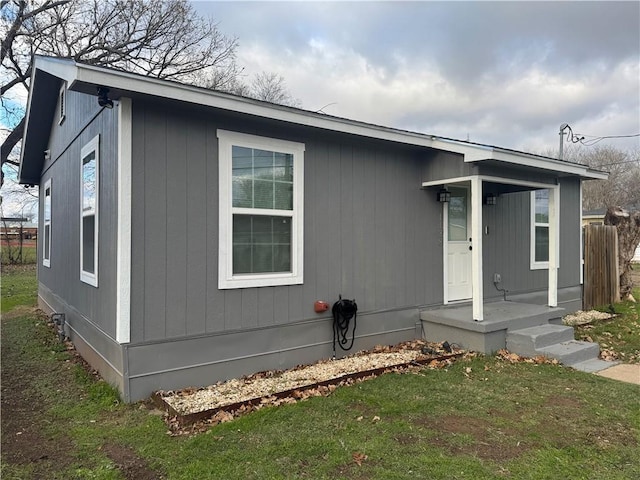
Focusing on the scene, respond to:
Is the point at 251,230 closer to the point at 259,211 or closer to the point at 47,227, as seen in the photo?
the point at 259,211

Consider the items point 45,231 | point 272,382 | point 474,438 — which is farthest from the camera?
point 45,231

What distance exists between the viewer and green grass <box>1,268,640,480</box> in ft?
8.79

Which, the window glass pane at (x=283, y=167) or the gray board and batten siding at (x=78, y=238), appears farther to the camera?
the window glass pane at (x=283, y=167)

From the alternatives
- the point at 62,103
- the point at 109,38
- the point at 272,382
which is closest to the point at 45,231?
the point at 62,103

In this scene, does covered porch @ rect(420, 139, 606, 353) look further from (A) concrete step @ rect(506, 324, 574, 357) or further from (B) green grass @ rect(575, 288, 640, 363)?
(B) green grass @ rect(575, 288, 640, 363)

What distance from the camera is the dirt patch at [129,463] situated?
8.73 feet

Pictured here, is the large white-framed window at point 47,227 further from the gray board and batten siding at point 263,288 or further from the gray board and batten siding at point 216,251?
the gray board and batten siding at point 263,288

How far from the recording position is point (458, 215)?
655cm

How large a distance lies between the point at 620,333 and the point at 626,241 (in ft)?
11.6

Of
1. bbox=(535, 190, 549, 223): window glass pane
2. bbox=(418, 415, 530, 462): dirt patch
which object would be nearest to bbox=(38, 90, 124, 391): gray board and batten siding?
bbox=(418, 415, 530, 462): dirt patch

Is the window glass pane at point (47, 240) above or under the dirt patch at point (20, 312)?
Answer: above

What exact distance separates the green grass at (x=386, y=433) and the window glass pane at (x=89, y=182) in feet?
6.33

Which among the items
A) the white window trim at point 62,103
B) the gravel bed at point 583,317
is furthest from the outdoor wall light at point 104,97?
the gravel bed at point 583,317

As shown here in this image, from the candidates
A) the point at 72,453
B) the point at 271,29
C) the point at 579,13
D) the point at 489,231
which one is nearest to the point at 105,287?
the point at 72,453
